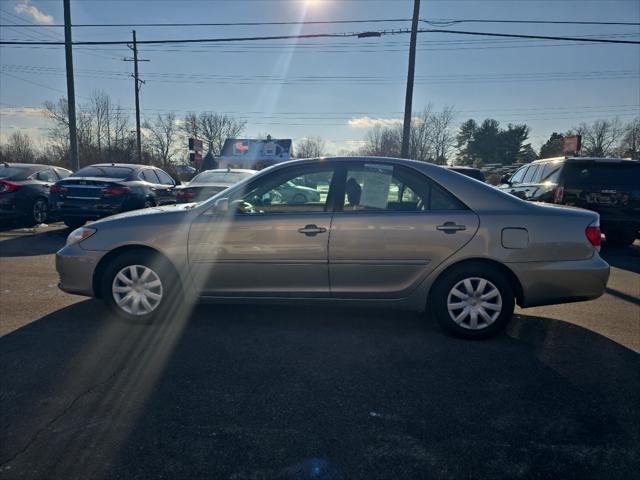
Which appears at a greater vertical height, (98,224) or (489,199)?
(489,199)

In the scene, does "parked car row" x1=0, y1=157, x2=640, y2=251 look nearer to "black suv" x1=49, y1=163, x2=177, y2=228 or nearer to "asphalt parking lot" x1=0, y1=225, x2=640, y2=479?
"black suv" x1=49, y1=163, x2=177, y2=228

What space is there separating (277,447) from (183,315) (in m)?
2.33

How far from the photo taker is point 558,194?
7738 mm

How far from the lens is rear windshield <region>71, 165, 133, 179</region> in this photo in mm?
9344

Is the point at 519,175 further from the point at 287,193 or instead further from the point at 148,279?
the point at 148,279

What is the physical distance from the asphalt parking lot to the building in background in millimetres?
41500

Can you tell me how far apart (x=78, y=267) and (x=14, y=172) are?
315 inches

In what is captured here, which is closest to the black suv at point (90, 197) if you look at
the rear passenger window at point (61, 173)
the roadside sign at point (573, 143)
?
the rear passenger window at point (61, 173)

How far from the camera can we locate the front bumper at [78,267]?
157 inches

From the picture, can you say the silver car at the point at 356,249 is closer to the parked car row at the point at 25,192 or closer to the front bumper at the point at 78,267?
the front bumper at the point at 78,267

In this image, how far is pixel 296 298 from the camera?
3.87 m

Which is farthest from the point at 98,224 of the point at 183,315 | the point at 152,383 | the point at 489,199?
the point at 489,199

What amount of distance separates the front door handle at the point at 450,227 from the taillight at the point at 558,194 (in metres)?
5.25

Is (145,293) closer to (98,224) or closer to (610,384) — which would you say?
(98,224)
